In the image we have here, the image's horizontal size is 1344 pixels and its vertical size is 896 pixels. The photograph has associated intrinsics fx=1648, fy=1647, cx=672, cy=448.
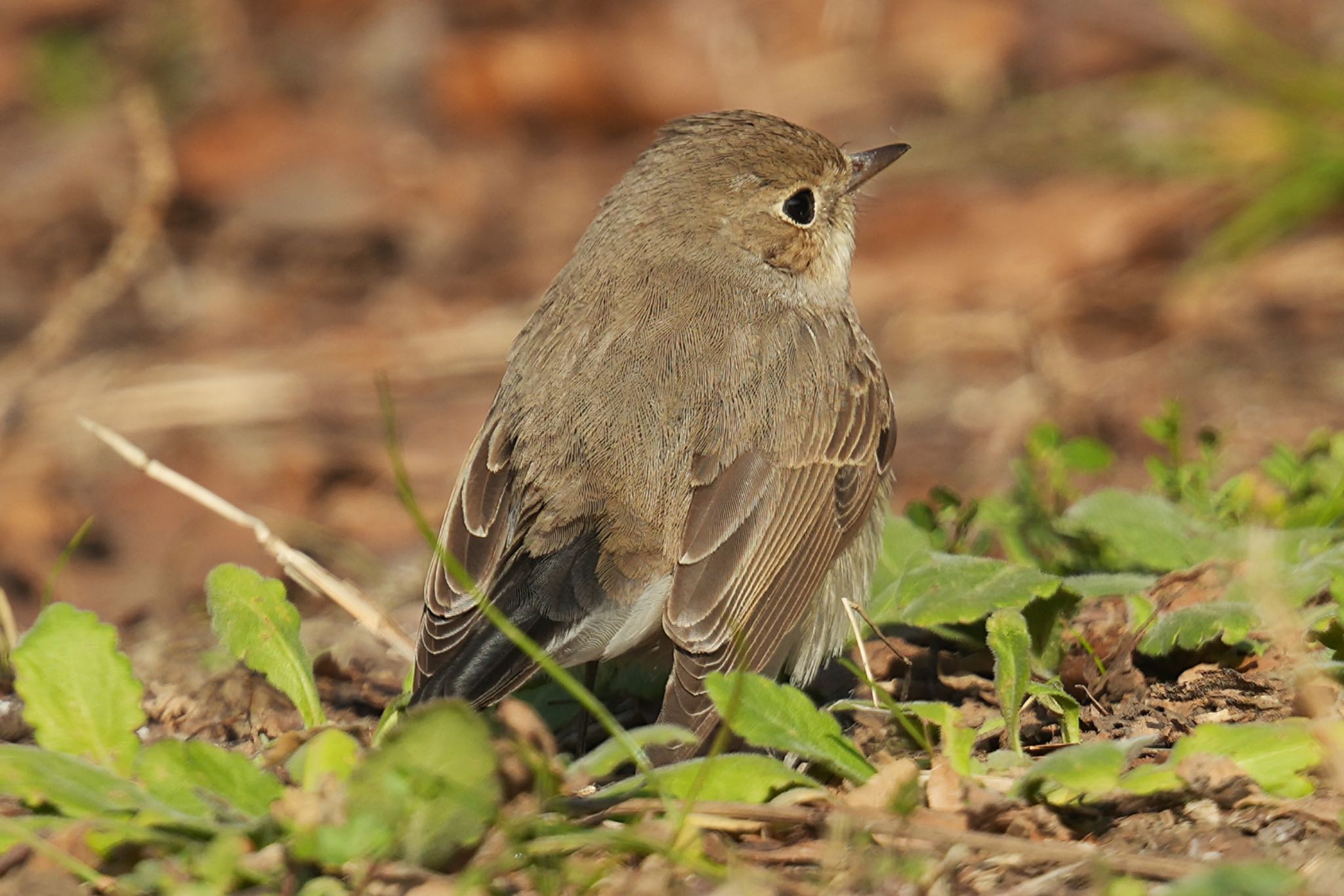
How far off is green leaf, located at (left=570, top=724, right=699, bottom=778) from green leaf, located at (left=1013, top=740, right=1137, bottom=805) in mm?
696

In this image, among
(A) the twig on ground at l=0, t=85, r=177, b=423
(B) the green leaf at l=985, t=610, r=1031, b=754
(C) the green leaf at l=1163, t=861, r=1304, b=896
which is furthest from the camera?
(A) the twig on ground at l=0, t=85, r=177, b=423

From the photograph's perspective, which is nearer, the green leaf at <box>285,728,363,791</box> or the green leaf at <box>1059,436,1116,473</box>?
the green leaf at <box>285,728,363,791</box>

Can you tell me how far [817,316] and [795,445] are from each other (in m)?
0.64

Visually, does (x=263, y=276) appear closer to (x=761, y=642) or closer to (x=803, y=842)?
(x=761, y=642)

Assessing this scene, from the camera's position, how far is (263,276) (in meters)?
10.6

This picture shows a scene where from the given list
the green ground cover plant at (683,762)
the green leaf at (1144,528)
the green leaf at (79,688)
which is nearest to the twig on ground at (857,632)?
the green ground cover plant at (683,762)

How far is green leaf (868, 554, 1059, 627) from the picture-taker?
402 cm

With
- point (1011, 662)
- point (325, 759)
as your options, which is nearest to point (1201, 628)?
point (1011, 662)

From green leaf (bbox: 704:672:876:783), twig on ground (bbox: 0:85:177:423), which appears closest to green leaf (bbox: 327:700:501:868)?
green leaf (bbox: 704:672:876:783)

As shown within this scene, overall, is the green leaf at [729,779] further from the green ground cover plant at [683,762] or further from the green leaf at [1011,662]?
the green leaf at [1011,662]

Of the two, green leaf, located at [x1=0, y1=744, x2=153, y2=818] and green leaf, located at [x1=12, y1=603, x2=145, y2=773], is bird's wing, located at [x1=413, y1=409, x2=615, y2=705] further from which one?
green leaf, located at [x1=0, y1=744, x2=153, y2=818]

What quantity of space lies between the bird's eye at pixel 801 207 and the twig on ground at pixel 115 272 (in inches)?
121

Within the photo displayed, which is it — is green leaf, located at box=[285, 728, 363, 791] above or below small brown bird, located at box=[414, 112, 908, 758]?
below

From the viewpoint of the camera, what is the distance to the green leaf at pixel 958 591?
4.02m
